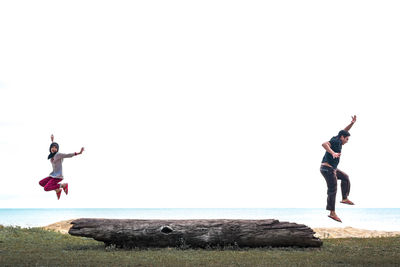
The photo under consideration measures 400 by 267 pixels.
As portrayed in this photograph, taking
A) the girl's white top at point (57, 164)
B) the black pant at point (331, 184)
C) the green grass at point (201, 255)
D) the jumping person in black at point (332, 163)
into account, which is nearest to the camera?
the jumping person in black at point (332, 163)

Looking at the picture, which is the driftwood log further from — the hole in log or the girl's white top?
the girl's white top

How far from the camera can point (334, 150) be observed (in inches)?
614

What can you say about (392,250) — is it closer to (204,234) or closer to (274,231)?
(274,231)

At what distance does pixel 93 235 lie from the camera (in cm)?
2050

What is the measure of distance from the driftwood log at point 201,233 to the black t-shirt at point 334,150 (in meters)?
5.69

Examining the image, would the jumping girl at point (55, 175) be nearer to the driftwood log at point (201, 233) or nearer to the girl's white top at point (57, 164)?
the girl's white top at point (57, 164)

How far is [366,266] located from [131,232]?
954cm

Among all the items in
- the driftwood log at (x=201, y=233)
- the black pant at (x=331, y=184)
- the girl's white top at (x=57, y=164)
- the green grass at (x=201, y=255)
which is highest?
the girl's white top at (x=57, y=164)

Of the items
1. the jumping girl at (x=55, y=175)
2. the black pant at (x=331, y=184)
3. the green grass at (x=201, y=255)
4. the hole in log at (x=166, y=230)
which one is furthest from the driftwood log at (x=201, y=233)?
the black pant at (x=331, y=184)

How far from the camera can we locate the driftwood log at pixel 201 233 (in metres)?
20.3

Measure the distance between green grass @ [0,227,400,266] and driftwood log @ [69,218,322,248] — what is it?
1.40ft

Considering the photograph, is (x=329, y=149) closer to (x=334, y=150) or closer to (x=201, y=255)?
(x=334, y=150)

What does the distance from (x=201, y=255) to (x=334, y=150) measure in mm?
6533

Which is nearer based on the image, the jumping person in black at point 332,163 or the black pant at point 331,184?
the jumping person in black at point 332,163
